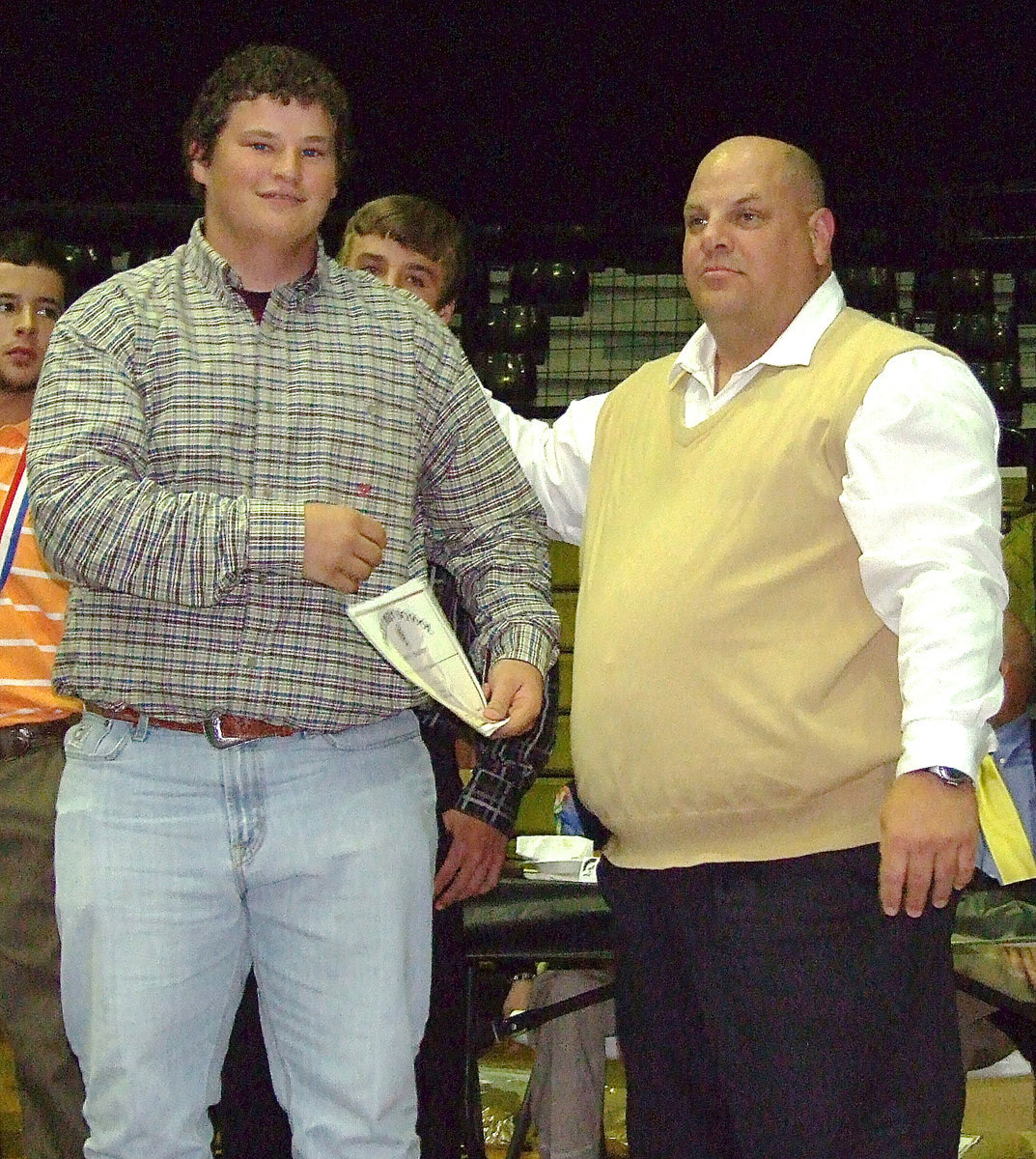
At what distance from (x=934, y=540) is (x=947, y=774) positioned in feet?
Answer: 1.00

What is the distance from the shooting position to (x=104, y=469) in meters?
1.66

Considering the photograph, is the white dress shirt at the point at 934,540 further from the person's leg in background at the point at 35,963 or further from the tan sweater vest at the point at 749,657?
the person's leg in background at the point at 35,963

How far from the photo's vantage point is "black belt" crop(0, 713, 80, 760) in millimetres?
2338

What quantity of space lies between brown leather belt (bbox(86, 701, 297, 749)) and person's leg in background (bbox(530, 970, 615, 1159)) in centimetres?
181

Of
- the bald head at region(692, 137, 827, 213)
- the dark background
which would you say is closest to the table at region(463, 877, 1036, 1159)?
the bald head at region(692, 137, 827, 213)

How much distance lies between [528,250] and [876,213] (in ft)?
6.30

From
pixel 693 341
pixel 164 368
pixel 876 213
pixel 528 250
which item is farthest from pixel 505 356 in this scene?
pixel 164 368

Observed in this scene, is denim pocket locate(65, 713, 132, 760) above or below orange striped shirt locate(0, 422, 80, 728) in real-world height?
below

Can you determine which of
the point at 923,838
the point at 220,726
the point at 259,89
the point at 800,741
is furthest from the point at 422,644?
the point at 259,89

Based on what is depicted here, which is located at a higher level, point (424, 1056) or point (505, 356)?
point (505, 356)

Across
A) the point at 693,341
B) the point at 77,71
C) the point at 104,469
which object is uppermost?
the point at 77,71

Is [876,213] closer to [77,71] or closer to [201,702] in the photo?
[77,71]

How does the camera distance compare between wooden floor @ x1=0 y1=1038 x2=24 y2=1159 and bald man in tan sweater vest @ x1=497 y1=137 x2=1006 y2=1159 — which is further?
wooden floor @ x1=0 y1=1038 x2=24 y2=1159

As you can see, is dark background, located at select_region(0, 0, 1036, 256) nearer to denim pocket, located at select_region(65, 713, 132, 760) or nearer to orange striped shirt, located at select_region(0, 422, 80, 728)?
orange striped shirt, located at select_region(0, 422, 80, 728)
